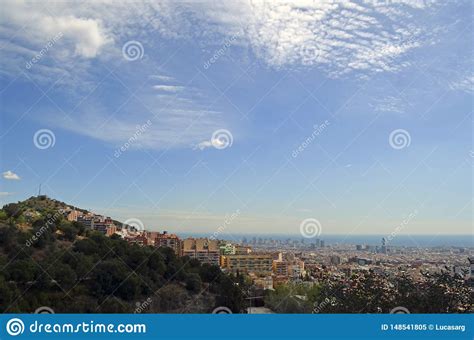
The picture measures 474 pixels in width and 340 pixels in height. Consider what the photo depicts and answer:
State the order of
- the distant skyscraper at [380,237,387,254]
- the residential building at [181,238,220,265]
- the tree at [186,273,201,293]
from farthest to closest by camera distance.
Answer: the residential building at [181,238,220,265] → the tree at [186,273,201,293] → the distant skyscraper at [380,237,387,254]

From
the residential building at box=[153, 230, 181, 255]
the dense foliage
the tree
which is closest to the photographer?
the dense foliage

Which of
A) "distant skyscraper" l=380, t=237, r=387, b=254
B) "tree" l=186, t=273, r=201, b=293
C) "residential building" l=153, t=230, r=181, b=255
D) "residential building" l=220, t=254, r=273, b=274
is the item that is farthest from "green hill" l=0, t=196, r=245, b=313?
"distant skyscraper" l=380, t=237, r=387, b=254

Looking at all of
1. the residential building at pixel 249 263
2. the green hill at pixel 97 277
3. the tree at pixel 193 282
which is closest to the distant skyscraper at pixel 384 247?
the residential building at pixel 249 263

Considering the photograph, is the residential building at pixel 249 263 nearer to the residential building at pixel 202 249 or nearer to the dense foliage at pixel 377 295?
the residential building at pixel 202 249

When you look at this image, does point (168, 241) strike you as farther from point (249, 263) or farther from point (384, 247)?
point (384, 247)

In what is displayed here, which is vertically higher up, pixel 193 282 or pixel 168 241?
pixel 168 241

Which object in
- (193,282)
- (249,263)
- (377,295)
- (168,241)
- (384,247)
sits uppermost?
(168,241)

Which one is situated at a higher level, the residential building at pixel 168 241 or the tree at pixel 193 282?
the residential building at pixel 168 241

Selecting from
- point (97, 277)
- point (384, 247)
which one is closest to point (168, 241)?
point (97, 277)

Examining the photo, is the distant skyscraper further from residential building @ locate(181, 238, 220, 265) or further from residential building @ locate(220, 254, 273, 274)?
residential building @ locate(181, 238, 220, 265)

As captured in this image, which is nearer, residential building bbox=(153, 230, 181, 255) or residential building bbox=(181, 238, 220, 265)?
residential building bbox=(181, 238, 220, 265)

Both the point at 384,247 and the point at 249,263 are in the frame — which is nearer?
the point at 384,247

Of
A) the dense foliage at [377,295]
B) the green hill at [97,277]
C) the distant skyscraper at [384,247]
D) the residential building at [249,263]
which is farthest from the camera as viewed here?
the residential building at [249,263]
